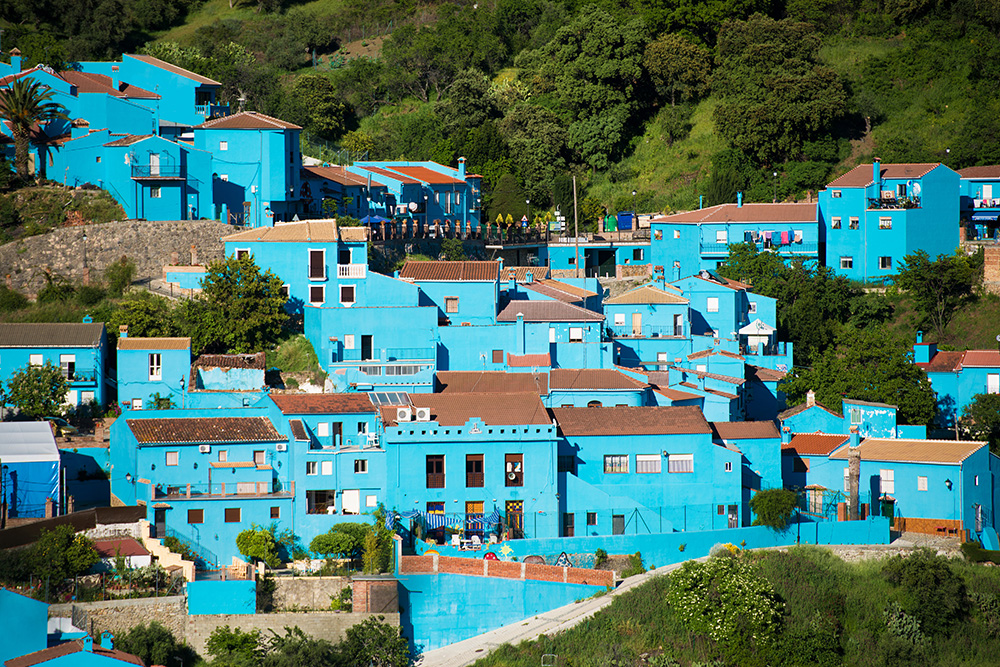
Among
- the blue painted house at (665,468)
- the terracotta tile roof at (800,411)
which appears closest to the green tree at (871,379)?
the terracotta tile roof at (800,411)

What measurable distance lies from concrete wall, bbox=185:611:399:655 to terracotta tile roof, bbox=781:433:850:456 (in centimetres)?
1683

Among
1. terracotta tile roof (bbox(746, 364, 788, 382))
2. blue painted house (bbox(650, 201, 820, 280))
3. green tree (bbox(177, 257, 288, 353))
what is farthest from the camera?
blue painted house (bbox(650, 201, 820, 280))

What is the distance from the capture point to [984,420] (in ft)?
172

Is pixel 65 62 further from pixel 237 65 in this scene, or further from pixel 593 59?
pixel 593 59

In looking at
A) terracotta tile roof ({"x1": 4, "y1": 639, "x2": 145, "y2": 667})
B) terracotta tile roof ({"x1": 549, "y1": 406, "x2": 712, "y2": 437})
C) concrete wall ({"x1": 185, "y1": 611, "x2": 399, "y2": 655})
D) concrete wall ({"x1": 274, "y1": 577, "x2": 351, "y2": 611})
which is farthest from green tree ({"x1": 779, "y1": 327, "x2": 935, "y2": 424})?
terracotta tile roof ({"x1": 4, "y1": 639, "x2": 145, "y2": 667})

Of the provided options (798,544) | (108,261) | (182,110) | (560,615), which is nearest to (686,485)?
Result: (798,544)

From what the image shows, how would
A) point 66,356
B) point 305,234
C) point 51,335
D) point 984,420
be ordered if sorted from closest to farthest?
point 66,356
point 51,335
point 984,420
point 305,234

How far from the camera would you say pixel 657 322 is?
185ft

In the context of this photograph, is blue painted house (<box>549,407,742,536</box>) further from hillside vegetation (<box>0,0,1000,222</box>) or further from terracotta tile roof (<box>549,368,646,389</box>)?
hillside vegetation (<box>0,0,1000,222</box>)

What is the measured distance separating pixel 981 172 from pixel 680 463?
28.5m

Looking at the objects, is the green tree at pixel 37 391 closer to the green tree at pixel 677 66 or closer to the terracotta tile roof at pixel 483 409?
the terracotta tile roof at pixel 483 409

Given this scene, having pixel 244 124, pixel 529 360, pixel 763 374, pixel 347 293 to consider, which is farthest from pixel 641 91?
pixel 529 360

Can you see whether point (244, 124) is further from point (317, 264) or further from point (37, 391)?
point (37, 391)

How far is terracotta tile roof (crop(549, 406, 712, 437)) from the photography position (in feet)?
150
